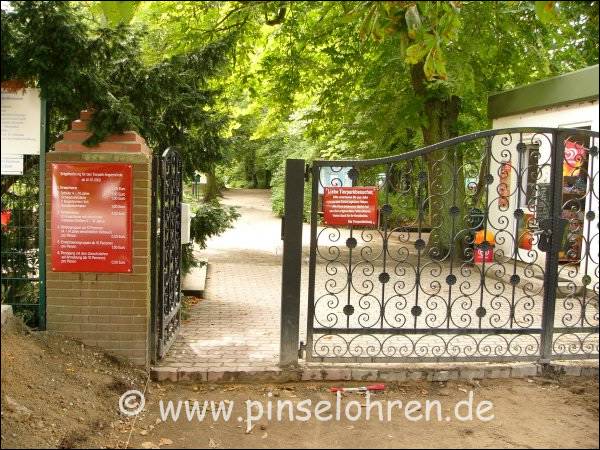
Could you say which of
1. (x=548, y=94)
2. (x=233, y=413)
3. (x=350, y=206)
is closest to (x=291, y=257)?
(x=350, y=206)

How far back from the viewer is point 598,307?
640cm

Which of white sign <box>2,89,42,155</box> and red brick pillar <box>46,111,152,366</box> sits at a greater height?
white sign <box>2,89,42,155</box>

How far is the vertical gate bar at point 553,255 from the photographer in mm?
6051

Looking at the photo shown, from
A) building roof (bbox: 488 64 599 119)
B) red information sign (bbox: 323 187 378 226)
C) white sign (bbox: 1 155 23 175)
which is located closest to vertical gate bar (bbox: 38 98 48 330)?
white sign (bbox: 1 155 23 175)

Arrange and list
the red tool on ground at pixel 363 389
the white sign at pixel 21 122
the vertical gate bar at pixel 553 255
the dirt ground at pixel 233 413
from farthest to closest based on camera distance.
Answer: the vertical gate bar at pixel 553 255 → the red tool on ground at pixel 363 389 → the white sign at pixel 21 122 → the dirt ground at pixel 233 413

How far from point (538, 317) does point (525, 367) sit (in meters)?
2.64

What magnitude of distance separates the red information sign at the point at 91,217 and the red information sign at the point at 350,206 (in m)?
1.86

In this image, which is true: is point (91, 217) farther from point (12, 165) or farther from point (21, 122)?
point (21, 122)

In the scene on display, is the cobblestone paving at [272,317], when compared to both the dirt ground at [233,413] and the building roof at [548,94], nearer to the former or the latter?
the dirt ground at [233,413]

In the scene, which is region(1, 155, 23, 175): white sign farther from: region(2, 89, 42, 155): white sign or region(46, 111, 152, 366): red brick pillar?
region(46, 111, 152, 366): red brick pillar

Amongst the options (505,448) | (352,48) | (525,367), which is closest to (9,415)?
(505,448)

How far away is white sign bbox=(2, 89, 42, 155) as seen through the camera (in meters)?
5.49
